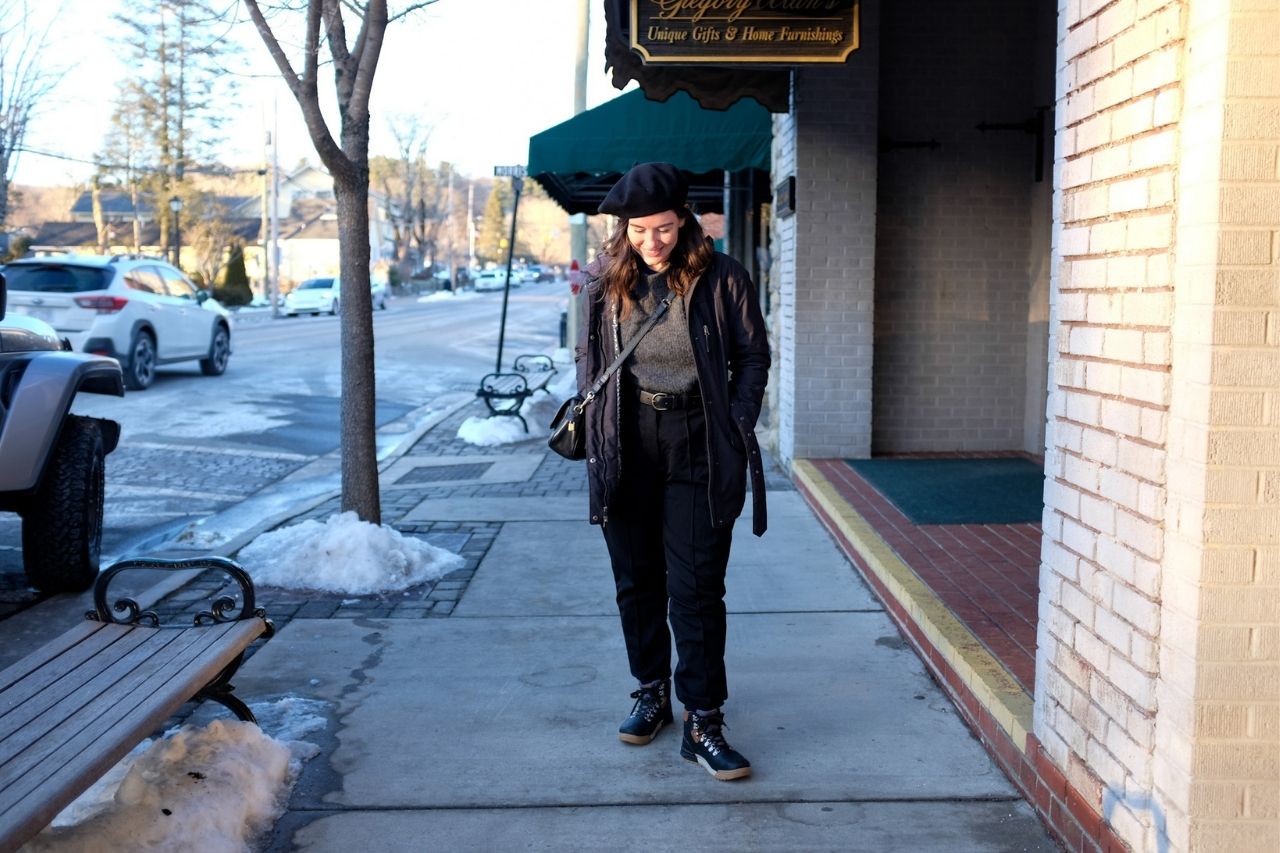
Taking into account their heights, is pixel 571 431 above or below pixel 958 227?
below

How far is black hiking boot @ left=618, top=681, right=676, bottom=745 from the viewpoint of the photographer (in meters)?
4.14

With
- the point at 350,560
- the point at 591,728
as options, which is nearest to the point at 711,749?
the point at 591,728

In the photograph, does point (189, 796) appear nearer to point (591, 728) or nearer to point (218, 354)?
point (591, 728)

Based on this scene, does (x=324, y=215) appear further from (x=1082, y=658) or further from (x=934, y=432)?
(x=1082, y=658)

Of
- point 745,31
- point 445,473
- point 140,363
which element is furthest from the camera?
point 140,363

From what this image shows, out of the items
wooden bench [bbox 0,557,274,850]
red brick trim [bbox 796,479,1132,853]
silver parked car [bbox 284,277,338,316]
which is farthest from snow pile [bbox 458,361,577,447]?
silver parked car [bbox 284,277,338,316]

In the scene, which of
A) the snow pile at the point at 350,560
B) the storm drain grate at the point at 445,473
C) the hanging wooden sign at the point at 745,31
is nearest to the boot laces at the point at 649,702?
the snow pile at the point at 350,560

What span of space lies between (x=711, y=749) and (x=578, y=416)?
1.08m

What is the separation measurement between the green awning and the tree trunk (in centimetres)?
405

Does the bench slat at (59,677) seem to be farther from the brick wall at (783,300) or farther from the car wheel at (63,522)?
the brick wall at (783,300)

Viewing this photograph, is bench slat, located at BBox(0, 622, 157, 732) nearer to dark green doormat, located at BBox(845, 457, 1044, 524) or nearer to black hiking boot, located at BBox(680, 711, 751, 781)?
black hiking boot, located at BBox(680, 711, 751, 781)

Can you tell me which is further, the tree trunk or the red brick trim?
the tree trunk

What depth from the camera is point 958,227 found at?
941 cm

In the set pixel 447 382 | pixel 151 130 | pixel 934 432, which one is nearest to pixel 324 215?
pixel 151 130
